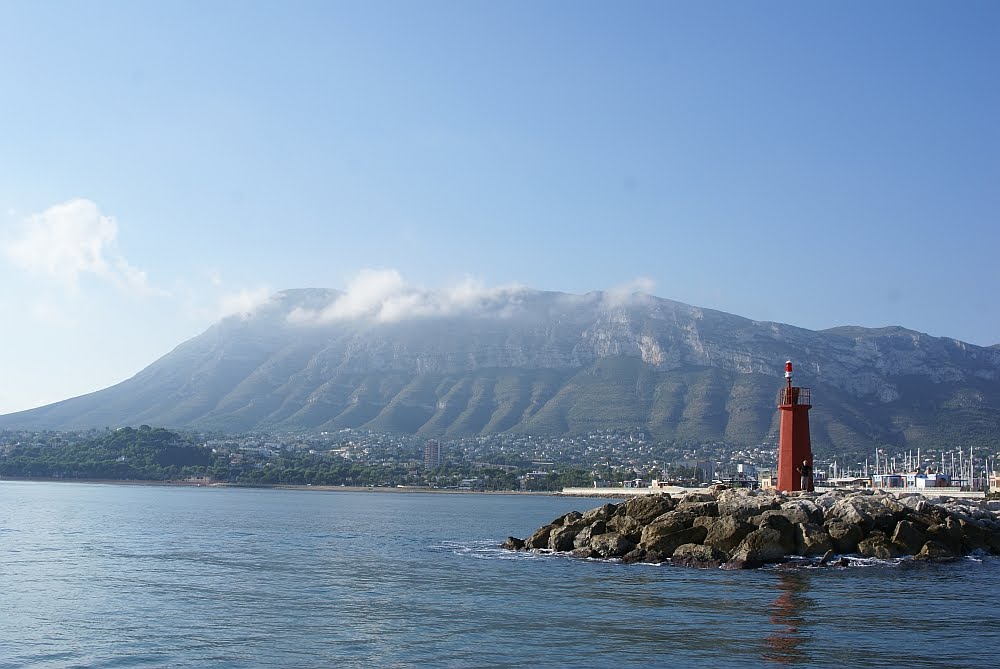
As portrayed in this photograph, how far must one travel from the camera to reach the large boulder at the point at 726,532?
4256cm

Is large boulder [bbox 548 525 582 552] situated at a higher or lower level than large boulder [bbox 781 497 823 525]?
lower

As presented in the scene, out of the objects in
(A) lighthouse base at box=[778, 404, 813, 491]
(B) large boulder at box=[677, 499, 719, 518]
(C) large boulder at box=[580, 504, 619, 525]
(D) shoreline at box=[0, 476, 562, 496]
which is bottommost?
(D) shoreline at box=[0, 476, 562, 496]

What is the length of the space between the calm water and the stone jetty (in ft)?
6.90

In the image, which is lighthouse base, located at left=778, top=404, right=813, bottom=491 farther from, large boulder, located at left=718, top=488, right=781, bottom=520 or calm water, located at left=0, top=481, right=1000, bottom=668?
calm water, located at left=0, top=481, right=1000, bottom=668

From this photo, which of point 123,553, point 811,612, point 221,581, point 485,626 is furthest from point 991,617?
point 123,553

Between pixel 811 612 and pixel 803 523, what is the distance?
1584cm

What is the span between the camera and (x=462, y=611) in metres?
30.0

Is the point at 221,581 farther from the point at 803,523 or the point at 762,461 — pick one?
the point at 762,461

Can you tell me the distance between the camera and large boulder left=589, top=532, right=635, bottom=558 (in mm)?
45375

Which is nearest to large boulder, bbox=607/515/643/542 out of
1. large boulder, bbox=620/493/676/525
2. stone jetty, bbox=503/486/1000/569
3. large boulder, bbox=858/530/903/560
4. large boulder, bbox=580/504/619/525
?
stone jetty, bbox=503/486/1000/569

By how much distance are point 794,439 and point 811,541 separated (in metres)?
14.4

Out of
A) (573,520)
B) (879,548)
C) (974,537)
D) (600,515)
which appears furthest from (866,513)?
(573,520)

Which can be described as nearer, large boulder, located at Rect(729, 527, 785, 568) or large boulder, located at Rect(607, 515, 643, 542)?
large boulder, located at Rect(729, 527, 785, 568)

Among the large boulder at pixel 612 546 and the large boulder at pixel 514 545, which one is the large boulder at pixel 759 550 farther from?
the large boulder at pixel 514 545
